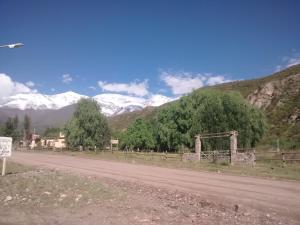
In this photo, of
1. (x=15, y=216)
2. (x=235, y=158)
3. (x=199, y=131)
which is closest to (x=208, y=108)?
(x=199, y=131)

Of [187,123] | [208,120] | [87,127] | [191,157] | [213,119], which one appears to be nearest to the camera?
[191,157]

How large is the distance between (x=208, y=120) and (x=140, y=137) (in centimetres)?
3297

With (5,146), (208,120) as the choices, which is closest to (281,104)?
(208,120)

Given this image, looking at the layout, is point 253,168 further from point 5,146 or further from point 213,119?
point 213,119

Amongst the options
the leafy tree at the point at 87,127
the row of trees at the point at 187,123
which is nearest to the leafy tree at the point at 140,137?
the row of trees at the point at 187,123

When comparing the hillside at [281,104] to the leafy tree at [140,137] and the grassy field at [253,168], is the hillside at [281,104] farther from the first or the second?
the grassy field at [253,168]

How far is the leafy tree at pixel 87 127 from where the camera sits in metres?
68.1

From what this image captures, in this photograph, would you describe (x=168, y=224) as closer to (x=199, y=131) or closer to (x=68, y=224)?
(x=68, y=224)

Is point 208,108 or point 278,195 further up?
point 208,108

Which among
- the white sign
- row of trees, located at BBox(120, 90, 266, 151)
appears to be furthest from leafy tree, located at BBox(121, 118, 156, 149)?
the white sign

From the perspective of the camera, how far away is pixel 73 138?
225 feet

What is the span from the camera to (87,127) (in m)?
67.9

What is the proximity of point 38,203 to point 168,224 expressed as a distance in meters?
4.88

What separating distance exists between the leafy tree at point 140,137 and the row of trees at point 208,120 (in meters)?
8.02
